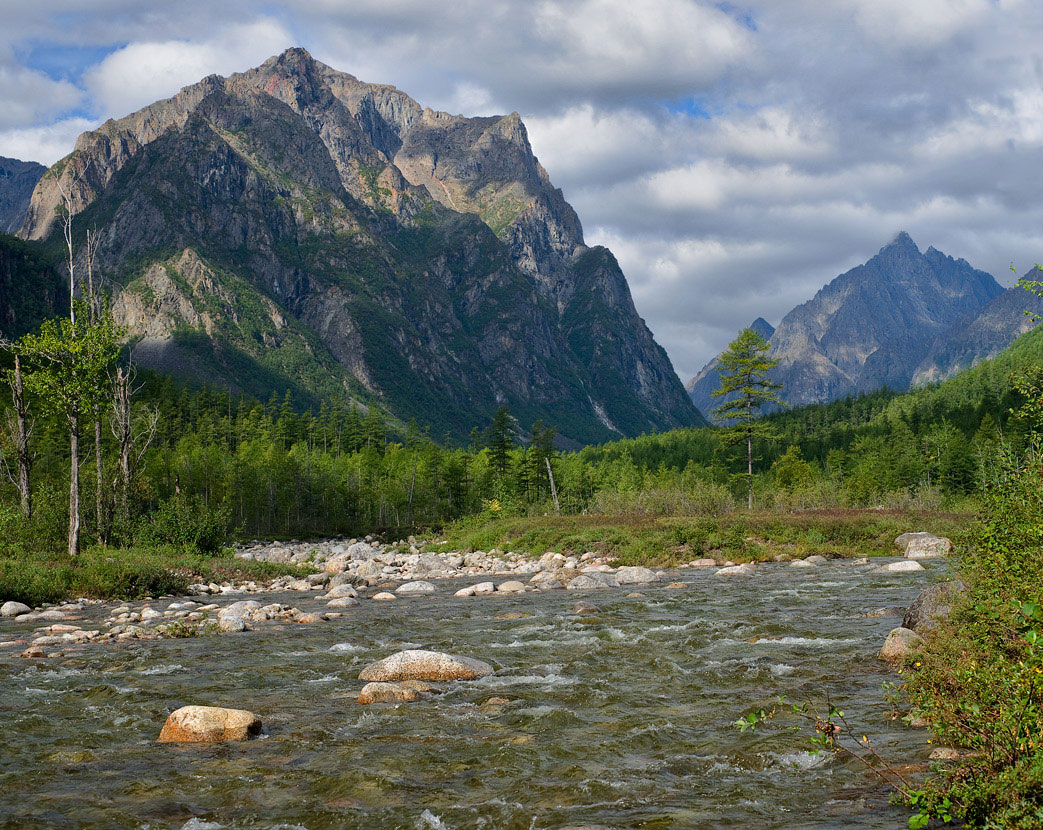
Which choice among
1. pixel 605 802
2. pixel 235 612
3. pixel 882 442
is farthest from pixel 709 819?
pixel 882 442

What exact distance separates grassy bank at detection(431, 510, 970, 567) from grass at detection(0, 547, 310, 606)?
23.3m

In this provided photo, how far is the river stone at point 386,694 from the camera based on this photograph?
38.3ft

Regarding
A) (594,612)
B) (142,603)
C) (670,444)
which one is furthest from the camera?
(670,444)

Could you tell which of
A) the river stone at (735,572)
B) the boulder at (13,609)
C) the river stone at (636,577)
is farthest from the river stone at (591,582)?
the boulder at (13,609)

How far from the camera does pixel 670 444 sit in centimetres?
15850

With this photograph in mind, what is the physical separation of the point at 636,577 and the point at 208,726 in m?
24.7

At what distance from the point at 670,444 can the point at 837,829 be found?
155m

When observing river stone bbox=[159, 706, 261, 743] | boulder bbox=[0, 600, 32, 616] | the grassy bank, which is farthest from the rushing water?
the grassy bank

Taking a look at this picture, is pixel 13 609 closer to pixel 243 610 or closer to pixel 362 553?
pixel 243 610

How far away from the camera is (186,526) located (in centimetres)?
3634

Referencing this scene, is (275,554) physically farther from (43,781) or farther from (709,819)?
(709,819)

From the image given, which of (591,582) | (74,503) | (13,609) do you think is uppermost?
(74,503)

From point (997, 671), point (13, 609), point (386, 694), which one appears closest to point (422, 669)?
point (386, 694)

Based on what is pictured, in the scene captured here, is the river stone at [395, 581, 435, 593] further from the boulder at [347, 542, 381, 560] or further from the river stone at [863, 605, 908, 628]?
the boulder at [347, 542, 381, 560]
